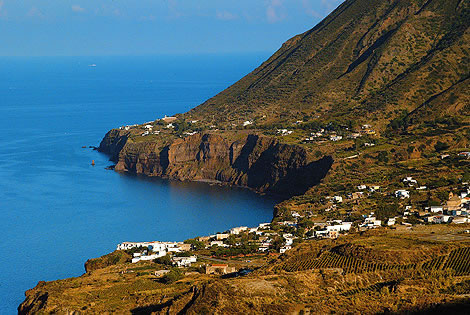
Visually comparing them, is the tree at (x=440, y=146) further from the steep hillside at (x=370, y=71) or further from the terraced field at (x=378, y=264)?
the terraced field at (x=378, y=264)

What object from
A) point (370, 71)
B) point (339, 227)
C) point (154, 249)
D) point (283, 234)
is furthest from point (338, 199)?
point (370, 71)

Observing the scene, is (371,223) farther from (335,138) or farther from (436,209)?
(335,138)

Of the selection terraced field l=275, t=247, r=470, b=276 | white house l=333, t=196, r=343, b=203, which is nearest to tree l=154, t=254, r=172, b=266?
terraced field l=275, t=247, r=470, b=276

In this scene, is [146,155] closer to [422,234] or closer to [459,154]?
[459,154]

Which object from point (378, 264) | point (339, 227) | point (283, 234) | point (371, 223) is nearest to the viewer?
point (378, 264)

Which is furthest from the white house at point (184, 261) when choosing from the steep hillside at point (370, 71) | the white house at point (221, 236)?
the steep hillside at point (370, 71)

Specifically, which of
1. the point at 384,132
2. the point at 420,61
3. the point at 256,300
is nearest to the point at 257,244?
the point at 256,300
